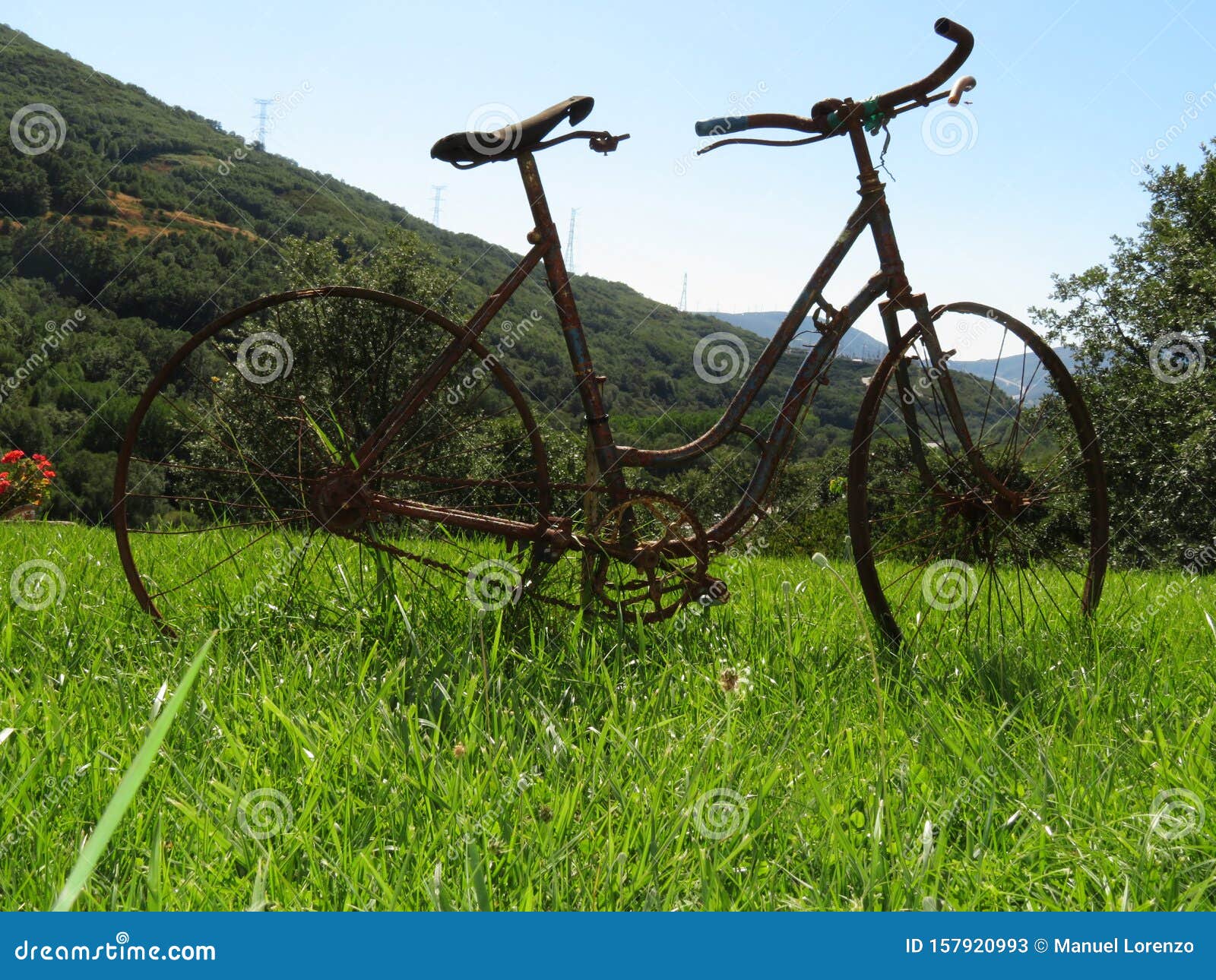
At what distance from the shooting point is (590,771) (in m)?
1.62

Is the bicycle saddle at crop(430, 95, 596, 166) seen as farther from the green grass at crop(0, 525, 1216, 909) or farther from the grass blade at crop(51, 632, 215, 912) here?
the grass blade at crop(51, 632, 215, 912)

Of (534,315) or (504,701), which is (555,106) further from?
(504,701)

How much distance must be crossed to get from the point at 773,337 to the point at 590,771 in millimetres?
1439

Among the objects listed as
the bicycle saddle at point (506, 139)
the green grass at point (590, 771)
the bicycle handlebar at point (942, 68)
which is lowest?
the green grass at point (590, 771)

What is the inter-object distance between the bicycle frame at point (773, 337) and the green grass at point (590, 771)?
46 centimetres

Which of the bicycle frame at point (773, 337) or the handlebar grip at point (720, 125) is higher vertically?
the handlebar grip at point (720, 125)

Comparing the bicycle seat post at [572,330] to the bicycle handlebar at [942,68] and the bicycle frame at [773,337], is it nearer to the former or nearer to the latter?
the bicycle frame at [773,337]

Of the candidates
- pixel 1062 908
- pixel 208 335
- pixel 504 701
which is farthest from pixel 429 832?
pixel 208 335

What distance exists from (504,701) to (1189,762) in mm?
1350

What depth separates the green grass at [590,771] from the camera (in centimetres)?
127

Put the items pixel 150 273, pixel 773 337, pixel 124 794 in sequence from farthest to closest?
1. pixel 150 273
2. pixel 773 337
3. pixel 124 794

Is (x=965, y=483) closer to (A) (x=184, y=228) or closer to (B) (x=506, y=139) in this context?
(B) (x=506, y=139)

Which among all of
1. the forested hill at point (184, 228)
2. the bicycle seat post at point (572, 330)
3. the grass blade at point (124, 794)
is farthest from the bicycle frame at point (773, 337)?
the forested hill at point (184, 228)

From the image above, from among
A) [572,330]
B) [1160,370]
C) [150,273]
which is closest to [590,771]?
[572,330]
